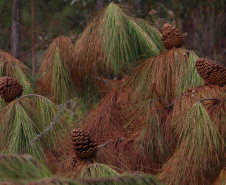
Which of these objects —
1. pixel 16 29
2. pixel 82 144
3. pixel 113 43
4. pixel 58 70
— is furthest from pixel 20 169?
pixel 16 29

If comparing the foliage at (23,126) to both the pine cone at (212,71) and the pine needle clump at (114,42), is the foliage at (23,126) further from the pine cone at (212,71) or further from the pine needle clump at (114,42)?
the pine cone at (212,71)

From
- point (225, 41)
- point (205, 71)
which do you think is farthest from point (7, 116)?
point (225, 41)

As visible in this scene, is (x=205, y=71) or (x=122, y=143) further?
(x=122, y=143)

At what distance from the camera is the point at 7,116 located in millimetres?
923

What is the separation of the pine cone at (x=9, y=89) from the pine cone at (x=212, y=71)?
0.48 meters

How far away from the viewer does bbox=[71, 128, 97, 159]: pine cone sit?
85 centimetres

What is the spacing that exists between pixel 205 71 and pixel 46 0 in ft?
10.4

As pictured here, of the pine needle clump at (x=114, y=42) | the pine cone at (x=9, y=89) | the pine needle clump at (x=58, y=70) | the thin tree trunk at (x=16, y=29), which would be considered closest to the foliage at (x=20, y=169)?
the pine cone at (x=9, y=89)

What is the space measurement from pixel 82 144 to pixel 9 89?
268 millimetres

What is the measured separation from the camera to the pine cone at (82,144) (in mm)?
846

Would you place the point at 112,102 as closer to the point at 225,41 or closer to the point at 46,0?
the point at 46,0

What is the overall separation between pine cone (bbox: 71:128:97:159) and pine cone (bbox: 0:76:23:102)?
229 millimetres

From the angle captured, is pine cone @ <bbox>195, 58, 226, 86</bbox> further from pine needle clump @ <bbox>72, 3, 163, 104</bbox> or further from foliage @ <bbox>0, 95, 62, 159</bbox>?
foliage @ <bbox>0, 95, 62, 159</bbox>

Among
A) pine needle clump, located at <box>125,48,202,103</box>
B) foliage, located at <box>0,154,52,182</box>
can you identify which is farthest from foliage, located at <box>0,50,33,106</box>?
foliage, located at <box>0,154,52,182</box>
